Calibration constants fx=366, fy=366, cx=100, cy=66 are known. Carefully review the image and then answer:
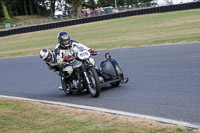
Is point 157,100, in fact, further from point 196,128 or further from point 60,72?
point 60,72

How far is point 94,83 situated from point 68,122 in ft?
6.14

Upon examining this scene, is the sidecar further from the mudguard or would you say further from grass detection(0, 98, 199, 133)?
grass detection(0, 98, 199, 133)

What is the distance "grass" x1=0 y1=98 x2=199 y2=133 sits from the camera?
5125 millimetres

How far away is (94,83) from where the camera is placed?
7738 mm

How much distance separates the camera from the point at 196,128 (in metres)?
4.78

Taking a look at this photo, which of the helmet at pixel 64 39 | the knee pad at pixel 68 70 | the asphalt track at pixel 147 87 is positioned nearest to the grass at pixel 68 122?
the asphalt track at pixel 147 87

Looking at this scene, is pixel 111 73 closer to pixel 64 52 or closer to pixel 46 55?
pixel 64 52

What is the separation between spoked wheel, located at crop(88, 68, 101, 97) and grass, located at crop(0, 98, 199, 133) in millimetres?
812

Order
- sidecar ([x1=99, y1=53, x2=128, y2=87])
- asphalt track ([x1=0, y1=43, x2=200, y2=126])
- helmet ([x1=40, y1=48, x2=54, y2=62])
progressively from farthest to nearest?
sidecar ([x1=99, y1=53, x2=128, y2=87]), helmet ([x1=40, y1=48, x2=54, y2=62]), asphalt track ([x1=0, y1=43, x2=200, y2=126])

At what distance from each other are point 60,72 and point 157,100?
2.93 m

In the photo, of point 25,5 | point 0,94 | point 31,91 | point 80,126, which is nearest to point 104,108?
point 80,126

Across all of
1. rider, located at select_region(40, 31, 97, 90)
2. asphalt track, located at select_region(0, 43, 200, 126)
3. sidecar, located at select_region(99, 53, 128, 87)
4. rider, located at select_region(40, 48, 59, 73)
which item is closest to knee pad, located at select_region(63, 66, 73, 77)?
rider, located at select_region(40, 31, 97, 90)

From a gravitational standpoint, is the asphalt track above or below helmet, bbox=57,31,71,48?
below

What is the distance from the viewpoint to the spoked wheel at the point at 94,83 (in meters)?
7.60
